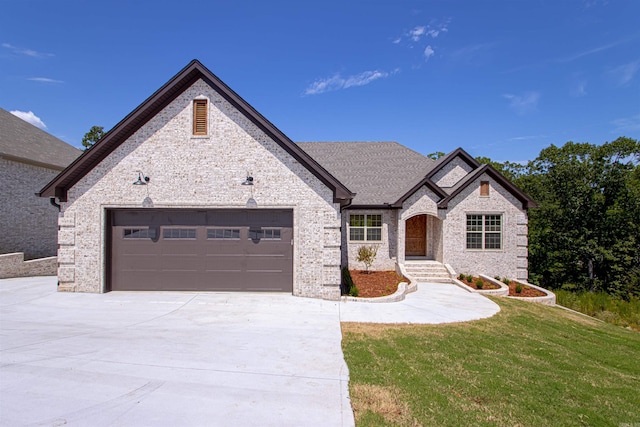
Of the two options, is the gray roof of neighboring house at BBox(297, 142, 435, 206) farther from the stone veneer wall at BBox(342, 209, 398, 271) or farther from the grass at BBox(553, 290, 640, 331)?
the grass at BBox(553, 290, 640, 331)

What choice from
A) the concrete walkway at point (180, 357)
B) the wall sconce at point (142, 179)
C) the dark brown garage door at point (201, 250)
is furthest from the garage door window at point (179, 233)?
the concrete walkway at point (180, 357)

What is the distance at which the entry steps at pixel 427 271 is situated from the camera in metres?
14.9

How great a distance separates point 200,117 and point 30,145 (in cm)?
1474

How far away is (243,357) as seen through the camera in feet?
19.5

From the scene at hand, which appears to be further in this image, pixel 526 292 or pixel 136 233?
pixel 526 292

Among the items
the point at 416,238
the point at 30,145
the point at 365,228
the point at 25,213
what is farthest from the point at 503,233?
the point at 30,145

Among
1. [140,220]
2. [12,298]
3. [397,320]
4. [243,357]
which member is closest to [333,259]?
[397,320]

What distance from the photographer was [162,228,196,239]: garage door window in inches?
440

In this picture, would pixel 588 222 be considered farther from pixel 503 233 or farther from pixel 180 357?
pixel 180 357

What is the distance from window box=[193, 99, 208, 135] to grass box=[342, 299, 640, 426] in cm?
833

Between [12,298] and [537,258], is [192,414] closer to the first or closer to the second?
[12,298]

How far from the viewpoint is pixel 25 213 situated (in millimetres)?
16516

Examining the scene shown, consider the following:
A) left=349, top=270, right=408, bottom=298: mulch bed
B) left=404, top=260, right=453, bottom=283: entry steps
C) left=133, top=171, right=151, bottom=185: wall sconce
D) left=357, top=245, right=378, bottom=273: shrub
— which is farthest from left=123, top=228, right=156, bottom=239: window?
left=404, top=260, right=453, bottom=283: entry steps

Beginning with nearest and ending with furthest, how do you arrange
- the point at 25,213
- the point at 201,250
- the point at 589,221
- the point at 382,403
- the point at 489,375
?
the point at 382,403 → the point at 489,375 → the point at 201,250 → the point at 25,213 → the point at 589,221
